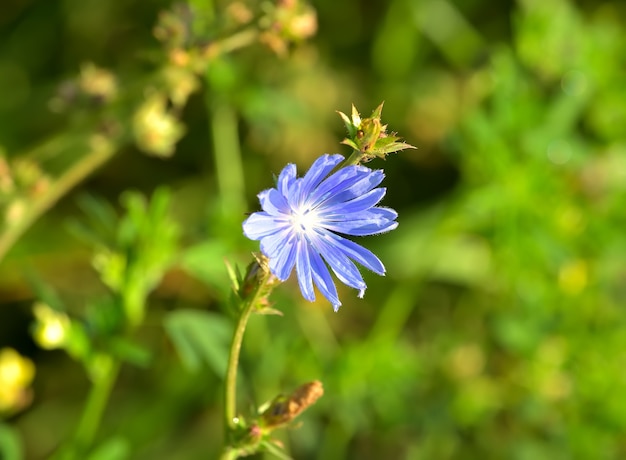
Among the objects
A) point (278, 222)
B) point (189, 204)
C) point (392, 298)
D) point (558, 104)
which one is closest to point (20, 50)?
point (189, 204)

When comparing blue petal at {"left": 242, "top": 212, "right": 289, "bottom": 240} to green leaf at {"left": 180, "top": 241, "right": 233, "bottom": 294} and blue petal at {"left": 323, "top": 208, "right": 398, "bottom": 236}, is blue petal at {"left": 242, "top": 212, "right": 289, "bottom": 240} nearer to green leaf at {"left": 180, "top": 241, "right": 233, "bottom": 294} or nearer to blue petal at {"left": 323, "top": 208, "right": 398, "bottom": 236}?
blue petal at {"left": 323, "top": 208, "right": 398, "bottom": 236}

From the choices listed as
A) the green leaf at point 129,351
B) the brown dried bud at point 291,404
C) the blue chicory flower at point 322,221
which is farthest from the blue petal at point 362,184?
the green leaf at point 129,351

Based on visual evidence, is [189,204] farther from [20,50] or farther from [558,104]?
[558,104]

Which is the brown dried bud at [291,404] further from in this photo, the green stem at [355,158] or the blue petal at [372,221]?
the green stem at [355,158]

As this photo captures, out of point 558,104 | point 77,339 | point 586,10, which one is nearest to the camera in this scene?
point 77,339

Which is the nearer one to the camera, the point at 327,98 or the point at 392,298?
the point at 392,298

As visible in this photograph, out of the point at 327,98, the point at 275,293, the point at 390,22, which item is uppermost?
the point at 390,22

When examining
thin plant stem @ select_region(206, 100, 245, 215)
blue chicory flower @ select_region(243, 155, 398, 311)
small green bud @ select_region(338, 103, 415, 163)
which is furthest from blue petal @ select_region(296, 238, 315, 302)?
thin plant stem @ select_region(206, 100, 245, 215)

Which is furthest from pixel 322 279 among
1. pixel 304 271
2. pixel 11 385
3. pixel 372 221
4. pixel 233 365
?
pixel 11 385
